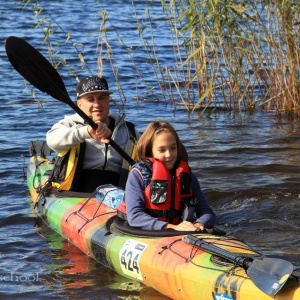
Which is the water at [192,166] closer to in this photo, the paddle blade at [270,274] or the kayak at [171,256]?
the kayak at [171,256]

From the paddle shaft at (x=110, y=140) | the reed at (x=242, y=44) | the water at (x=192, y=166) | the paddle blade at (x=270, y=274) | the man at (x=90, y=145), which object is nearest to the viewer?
the paddle blade at (x=270, y=274)

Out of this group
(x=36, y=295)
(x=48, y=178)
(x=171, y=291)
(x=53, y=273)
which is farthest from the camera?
(x=48, y=178)

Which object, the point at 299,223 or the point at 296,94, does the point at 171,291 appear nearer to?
the point at 299,223

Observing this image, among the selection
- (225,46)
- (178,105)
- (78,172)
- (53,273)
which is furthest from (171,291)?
(178,105)

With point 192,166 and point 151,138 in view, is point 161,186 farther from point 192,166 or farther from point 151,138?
point 192,166

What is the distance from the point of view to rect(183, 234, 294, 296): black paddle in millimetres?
4188

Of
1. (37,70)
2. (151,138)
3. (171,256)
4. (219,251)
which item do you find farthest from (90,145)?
(219,251)

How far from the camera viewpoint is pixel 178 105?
10109 mm

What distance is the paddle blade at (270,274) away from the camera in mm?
4180

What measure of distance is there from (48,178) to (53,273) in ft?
3.59

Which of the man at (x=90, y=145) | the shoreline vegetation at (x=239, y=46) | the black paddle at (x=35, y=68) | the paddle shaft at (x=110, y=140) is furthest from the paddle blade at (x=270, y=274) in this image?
the shoreline vegetation at (x=239, y=46)

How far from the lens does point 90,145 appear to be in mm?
6113

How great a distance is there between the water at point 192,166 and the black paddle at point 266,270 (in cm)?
84

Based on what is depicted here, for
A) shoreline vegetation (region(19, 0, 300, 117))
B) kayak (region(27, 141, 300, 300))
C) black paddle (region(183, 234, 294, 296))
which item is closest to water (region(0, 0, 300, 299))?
kayak (region(27, 141, 300, 300))
